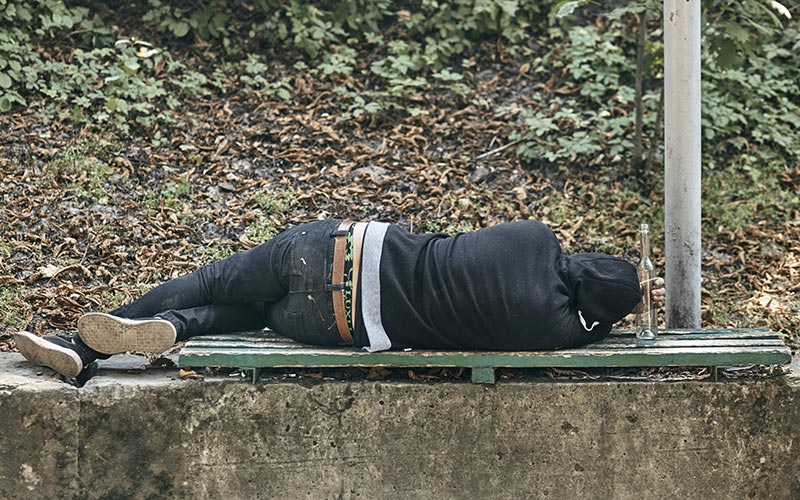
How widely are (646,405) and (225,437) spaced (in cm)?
164

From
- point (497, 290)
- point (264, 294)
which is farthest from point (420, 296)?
point (264, 294)

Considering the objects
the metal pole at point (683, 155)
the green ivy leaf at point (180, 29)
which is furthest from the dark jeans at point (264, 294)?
the green ivy leaf at point (180, 29)

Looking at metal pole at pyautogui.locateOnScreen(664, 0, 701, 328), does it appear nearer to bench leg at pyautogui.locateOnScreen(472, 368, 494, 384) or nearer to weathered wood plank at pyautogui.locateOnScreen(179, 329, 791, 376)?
weathered wood plank at pyautogui.locateOnScreen(179, 329, 791, 376)

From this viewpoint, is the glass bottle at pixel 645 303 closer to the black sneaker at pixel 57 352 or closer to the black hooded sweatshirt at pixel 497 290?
the black hooded sweatshirt at pixel 497 290

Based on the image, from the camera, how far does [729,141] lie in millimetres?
6449

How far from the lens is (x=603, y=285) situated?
11.9 ft

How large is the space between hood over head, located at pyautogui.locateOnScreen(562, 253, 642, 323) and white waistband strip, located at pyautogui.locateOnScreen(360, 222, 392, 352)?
28.9 inches

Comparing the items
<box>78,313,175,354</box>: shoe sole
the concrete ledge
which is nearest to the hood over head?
the concrete ledge

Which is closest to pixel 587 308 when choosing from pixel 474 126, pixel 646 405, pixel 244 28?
pixel 646 405

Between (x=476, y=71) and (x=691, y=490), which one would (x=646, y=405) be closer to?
(x=691, y=490)

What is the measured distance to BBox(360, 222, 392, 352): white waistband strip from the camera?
3639 mm

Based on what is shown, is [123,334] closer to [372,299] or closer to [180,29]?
[372,299]

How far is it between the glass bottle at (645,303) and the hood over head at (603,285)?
0.20 m

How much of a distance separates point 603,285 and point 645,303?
34cm
